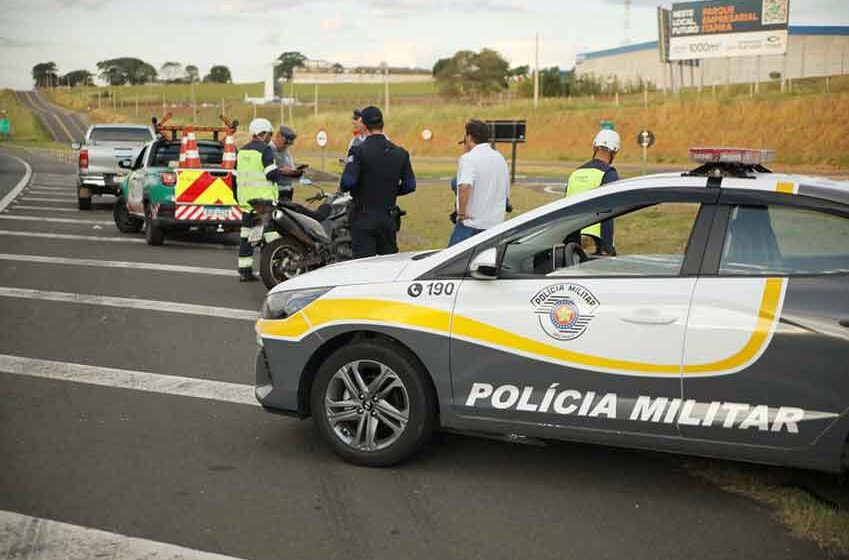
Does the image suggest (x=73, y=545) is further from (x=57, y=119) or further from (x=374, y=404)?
(x=57, y=119)

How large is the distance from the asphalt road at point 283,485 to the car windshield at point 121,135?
16.5 m

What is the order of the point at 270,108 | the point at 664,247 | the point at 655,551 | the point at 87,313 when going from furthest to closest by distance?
1. the point at 270,108
2. the point at 87,313
3. the point at 664,247
4. the point at 655,551

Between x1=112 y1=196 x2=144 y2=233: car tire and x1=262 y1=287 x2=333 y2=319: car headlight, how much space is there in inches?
498

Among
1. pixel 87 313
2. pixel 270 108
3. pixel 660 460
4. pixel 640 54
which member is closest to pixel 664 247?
pixel 660 460

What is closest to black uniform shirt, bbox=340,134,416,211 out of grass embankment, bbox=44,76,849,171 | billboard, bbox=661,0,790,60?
grass embankment, bbox=44,76,849,171

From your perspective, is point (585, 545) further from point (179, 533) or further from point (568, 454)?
point (179, 533)

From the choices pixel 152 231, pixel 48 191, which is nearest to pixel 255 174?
pixel 152 231

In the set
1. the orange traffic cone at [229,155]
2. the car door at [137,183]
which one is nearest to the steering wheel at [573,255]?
the orange traffic cone at [229,155]

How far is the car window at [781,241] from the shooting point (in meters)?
5.18

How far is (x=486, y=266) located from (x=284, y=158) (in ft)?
27.2

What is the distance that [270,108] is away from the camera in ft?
443

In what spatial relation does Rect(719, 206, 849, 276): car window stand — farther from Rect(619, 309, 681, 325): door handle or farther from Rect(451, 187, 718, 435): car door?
Rect(619, 309, 681, 325): door handle

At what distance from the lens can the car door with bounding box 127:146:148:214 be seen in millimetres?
16891

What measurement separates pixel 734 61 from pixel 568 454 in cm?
8433
